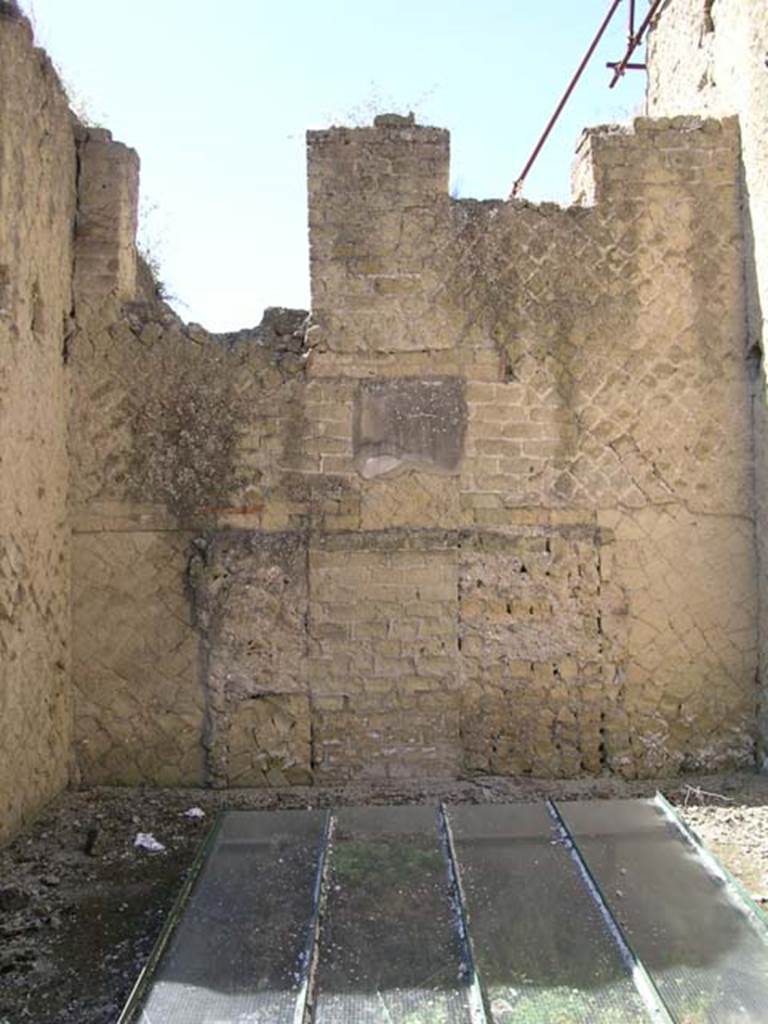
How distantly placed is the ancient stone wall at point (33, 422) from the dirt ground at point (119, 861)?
1.06 feet

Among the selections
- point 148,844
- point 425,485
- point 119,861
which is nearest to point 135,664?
point 148,844

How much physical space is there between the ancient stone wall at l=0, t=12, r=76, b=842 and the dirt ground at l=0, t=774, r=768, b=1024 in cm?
32

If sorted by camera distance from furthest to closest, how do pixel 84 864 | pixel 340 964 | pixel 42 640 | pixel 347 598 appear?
pixel 347 598
pixel 42 640
pixel 84 864
pixel 340 964

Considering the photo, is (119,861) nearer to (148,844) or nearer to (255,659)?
(148,844)

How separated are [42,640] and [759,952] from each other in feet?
11.8

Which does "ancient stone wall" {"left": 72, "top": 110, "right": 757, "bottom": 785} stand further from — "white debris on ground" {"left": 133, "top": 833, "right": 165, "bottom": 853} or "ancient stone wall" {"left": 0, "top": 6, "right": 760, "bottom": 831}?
"white debris on ground" {"left": 133, "top": 833, "right": 165, "bottom": 853}

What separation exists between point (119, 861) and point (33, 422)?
218 cm

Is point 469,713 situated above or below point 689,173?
below

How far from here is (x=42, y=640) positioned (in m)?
5.00

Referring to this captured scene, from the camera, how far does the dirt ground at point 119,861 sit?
11.2ft

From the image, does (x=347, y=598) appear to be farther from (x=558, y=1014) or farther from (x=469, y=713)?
(x=558, y=1014)

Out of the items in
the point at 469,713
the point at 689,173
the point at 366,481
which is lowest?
the point at 469,713

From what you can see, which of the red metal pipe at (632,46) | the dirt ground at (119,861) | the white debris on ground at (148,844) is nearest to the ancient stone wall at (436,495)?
the dirt ground at (119,861)

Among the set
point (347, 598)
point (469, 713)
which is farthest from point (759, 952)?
point (347, 598)
